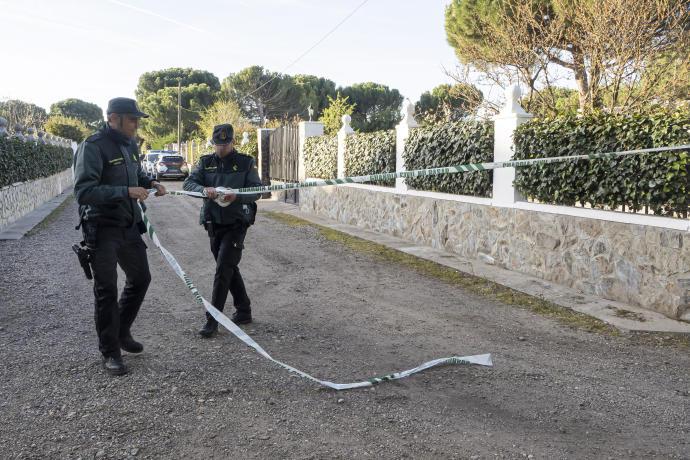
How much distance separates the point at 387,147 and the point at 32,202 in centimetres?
1005

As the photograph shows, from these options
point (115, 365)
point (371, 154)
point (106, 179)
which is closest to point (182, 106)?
point (371, 154)

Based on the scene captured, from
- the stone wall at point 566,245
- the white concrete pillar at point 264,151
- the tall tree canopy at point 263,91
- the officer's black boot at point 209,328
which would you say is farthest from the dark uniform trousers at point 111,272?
the tall tree canopy at point 263,91

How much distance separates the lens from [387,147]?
11914 millimetres

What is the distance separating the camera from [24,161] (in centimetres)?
1454

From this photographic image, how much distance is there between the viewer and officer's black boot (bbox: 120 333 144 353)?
4410mm

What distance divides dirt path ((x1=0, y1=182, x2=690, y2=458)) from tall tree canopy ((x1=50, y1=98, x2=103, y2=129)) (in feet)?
302

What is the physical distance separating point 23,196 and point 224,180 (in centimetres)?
1127

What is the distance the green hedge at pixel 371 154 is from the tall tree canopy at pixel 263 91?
40.2 metres

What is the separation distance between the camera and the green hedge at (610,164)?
5.65 m

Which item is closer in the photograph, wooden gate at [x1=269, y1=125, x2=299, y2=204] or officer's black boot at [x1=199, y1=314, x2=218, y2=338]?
officer's black boot at [x1=199, y1=314, x2=218, y2=338]

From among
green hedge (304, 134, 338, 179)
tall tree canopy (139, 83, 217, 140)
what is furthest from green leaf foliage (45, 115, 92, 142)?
green hedge (304, 134, 338, 179)

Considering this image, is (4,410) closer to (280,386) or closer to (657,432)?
(280,386)

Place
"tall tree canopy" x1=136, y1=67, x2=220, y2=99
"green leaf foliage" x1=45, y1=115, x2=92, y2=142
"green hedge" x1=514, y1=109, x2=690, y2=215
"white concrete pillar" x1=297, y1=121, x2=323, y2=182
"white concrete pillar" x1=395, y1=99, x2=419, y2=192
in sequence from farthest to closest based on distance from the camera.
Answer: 1. "tall tree canopy" x1=136, y1=67, x2=220, y2=99
2. "green leaf foliage" x1=45, y1=115, x2=92, y2=142
3. "white concrete pillar" x1=297, y1=121, x2=323, y2=182
4. "white concrete pillar" x1=395, y1=99, x2=419, y2=192
5. "green hedge" x1=514, y1=109, x2=690, y2=215

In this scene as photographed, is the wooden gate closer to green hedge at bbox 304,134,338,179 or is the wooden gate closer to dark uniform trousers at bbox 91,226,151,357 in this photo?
green hedge at bbox 304,134,338,179
